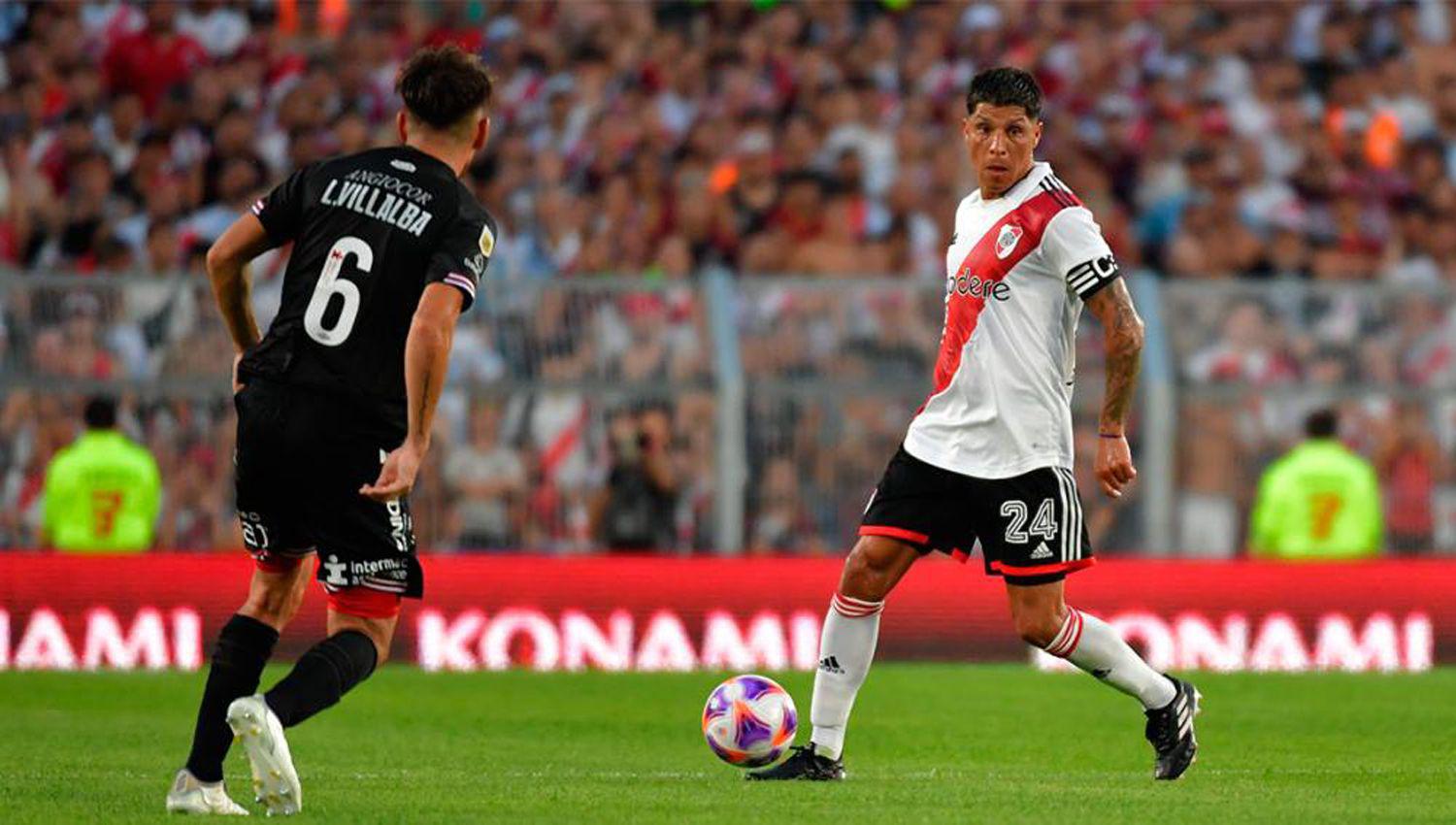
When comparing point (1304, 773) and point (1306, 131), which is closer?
point (1304, 773)

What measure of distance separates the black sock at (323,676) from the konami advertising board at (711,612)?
8215 millimetres

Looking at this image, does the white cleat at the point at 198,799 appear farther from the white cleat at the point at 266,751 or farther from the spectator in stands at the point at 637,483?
the spectator in stands at the point at 637,483

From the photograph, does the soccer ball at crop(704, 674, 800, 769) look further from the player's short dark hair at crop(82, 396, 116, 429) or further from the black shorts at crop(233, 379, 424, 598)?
the player's short dark hair at crop(82, 396, 116, 429)

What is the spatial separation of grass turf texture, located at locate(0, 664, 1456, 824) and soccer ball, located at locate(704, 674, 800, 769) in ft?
0.68

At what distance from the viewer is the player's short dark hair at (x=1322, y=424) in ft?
55.0

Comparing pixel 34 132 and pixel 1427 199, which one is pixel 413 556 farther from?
pixel 1427 199

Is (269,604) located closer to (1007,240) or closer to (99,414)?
(1007,240)

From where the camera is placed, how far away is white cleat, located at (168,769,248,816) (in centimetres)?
700

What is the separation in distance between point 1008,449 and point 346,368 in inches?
92.8

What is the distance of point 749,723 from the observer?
8461 mm

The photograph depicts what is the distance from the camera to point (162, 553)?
1573 cm

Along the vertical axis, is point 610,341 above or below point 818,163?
below

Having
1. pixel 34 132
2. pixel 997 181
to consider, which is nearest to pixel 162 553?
pixel 34 132

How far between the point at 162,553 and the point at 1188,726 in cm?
887
